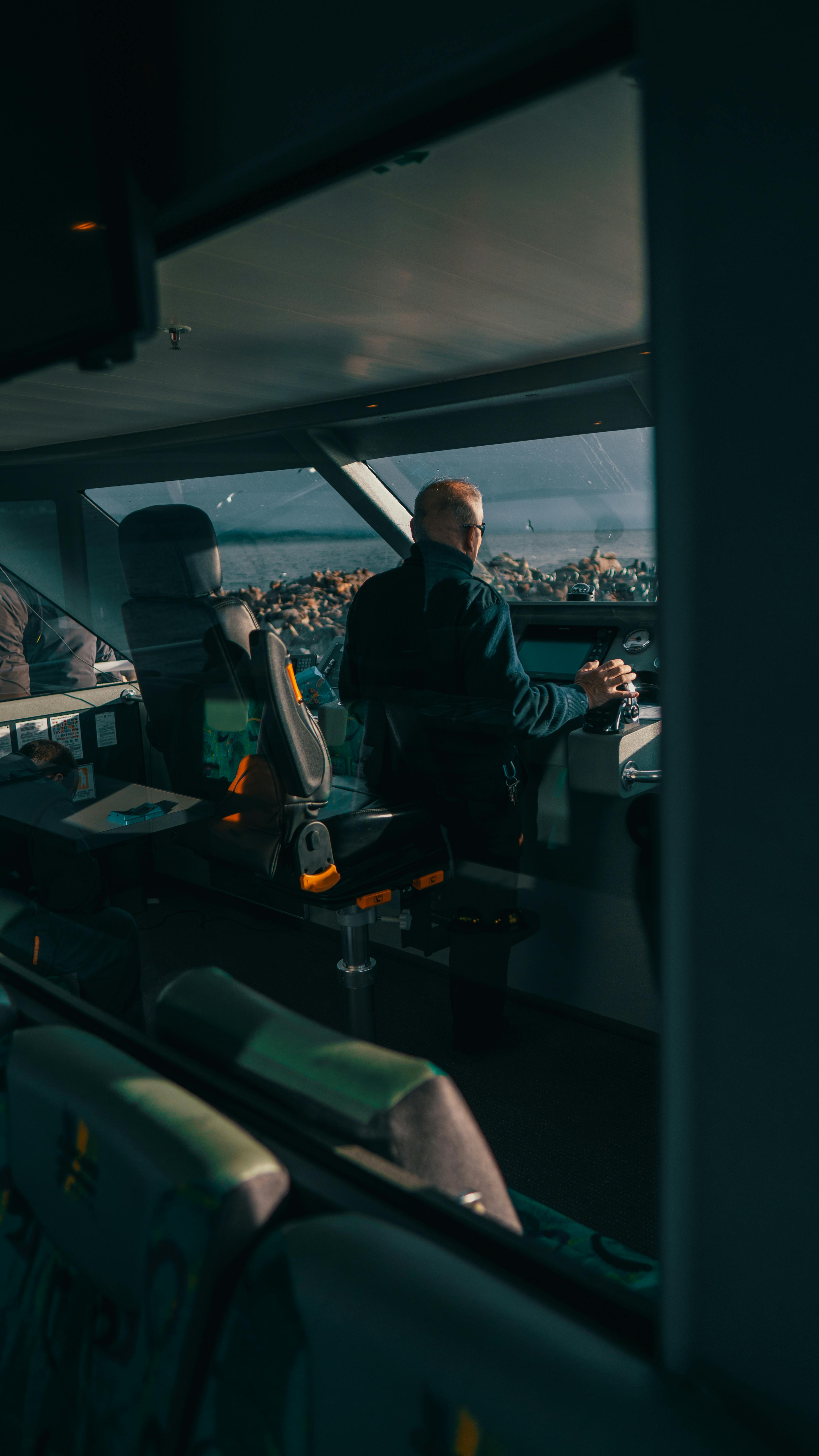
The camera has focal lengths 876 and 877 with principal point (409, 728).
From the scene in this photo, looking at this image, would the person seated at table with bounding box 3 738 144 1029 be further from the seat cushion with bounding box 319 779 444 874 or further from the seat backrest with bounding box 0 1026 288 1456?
the seat cushion with bounding box 319 779 444 874

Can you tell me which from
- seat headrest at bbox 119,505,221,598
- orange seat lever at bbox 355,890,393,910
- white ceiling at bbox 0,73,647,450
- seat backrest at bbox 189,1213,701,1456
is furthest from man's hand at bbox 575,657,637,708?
seat backrest at bbox 189,1213,701,1456

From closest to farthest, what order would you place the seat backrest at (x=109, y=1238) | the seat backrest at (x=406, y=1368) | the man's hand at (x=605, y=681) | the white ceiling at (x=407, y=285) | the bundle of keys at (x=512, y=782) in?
the seat backrest at (x=406, y=1368)
the seat backrest at (x=109, y=1238)
the white ceiling at (x=407, y=285)
the man's hand at (x=605, y=681)
the bundle of keys at (x=512, y=782)

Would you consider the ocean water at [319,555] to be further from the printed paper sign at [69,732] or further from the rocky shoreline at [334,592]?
the printed paper sign at [69,732]

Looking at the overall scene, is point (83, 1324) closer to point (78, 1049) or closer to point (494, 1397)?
point (78, 1049)

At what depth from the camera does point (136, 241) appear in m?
1.13

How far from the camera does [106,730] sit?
136 inches

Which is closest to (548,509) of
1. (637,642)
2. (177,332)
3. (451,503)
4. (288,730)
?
(451,503)

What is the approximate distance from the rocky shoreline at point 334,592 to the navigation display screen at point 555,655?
16 cm

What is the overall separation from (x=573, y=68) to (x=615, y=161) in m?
0.54

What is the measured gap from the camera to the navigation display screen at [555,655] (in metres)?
2.66

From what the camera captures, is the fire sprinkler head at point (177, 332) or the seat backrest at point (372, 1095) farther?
the fire sprinkler head at point (177, 332)

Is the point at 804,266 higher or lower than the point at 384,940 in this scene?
higher

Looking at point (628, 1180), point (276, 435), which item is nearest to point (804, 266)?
point (628, 1180)

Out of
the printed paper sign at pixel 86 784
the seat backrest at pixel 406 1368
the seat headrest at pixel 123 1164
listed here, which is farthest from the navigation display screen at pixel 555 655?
the seat backrest at pixel 406 1368
